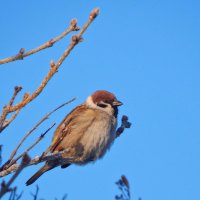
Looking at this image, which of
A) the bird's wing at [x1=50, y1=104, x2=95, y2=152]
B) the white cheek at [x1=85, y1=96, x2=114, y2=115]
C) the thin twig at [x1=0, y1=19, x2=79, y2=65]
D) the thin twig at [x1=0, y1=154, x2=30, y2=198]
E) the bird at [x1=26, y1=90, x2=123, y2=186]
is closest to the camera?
the thin twig at [x1=0, y1=154, x2=30, y2=198]

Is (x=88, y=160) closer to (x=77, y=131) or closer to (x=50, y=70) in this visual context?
(x=77, y=131)

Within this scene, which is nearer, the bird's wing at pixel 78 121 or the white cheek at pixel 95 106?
the bird's wing at pixel 78 121

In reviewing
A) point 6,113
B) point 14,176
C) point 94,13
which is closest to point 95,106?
point 6,113

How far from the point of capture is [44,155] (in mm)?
2586

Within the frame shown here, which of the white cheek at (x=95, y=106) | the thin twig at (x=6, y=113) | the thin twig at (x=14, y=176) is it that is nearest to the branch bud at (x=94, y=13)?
the thin twig at (x=6, y=113)

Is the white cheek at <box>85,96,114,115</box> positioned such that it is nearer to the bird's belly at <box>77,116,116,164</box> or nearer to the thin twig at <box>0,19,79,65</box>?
the bird's belly at <box>77,116,116,164</box>

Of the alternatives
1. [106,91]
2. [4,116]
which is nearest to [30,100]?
[4,116]

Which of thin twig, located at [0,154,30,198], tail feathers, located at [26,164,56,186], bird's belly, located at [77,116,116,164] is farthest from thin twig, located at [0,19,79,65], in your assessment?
bird's belly, located at [77,116,116,164]

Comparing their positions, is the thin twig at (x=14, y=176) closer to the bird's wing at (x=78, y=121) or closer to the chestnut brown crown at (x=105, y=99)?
the bird's wing at (x=78, y=121)

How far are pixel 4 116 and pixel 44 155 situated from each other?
426 millimetres

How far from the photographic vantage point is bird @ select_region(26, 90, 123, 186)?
17.3 ft

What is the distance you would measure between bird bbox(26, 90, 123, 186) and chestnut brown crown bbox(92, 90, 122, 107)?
0.03m

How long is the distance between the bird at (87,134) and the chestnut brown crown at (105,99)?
0.03 m

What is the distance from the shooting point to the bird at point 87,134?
5.26m
